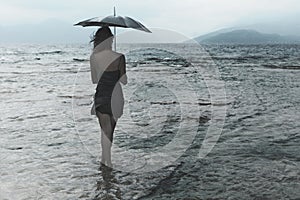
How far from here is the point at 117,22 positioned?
487cm

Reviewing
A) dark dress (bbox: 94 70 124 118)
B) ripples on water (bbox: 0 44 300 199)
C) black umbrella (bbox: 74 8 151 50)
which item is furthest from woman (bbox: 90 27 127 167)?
ripples on water (bbox: 0 44 300 199)

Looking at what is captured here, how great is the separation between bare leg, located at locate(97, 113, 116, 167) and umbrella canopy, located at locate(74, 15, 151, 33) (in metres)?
1.27

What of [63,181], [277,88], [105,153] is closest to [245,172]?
[105,153]

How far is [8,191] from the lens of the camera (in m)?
4.63

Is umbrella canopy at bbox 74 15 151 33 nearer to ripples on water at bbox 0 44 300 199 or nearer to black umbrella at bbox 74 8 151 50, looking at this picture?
black umbrella at bbox 74 8 151 50

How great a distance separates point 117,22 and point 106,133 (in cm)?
163

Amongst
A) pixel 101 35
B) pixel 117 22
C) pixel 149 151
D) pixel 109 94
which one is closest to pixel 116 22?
pixel 117 22

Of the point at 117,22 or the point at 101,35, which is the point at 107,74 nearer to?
the point at 101,35

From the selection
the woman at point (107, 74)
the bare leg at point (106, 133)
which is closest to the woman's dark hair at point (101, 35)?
the woman at point (107, 74)

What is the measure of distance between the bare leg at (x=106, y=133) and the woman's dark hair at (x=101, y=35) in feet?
3.42

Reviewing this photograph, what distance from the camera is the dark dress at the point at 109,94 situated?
5.16 m

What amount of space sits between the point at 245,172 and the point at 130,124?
153 inches

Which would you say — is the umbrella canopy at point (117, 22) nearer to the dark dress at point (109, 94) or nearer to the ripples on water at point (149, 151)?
the dark dress at point (109, 94)

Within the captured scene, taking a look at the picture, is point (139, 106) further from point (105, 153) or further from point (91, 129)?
point (105, 153)
